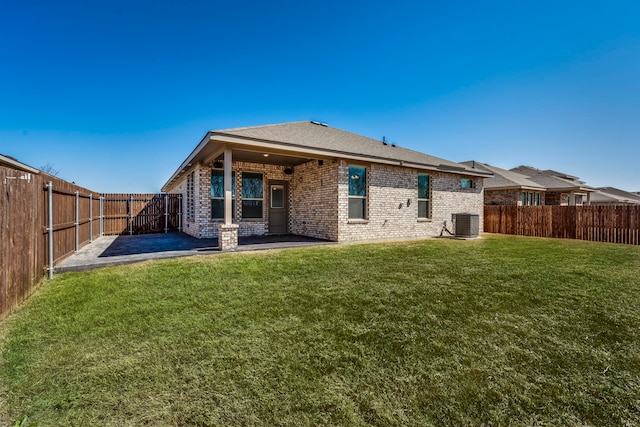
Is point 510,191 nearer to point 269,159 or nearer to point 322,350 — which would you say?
point 269,159

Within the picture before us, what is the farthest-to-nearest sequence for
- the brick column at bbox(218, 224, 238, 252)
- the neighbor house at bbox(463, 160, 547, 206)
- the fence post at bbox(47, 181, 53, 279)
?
the neighbor house at bbox(463, 160, 547, 206)
the brick column at bbox(218, 224, 238, 252)
the fence post at bbox(47, 181, 53, 279)

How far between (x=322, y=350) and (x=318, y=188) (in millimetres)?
8014

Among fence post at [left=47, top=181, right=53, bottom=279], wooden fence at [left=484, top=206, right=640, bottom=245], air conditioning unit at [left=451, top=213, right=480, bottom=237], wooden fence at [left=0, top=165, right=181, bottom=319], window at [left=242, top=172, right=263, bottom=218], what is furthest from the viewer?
air conditioning unit at [left=451, top=213, right=480, bottom=237]

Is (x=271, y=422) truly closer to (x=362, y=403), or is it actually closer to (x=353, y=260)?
(x=362, y=403)

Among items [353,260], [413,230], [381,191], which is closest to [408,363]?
A: [353,260]

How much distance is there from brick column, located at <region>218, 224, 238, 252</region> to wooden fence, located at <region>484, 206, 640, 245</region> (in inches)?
557

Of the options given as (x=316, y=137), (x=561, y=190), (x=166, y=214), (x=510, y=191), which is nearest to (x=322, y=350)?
(x=316, y=137)

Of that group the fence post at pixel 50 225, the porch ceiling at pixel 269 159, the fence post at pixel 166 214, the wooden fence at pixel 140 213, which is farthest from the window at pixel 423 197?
the fence post at pixel 166 214

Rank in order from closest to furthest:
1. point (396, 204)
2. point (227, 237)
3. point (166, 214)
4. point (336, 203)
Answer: point (227, 237), point (336, 203), point (396, 204), point (166, 214)

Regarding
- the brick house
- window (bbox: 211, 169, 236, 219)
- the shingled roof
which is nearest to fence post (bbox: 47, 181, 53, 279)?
the shingled roof

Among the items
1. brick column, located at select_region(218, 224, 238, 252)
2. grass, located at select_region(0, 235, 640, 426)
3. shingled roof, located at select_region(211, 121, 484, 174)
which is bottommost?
grass, located at select_region(0, 235, 640, 426)

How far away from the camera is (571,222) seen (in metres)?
12.7

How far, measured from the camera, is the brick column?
24.4ft

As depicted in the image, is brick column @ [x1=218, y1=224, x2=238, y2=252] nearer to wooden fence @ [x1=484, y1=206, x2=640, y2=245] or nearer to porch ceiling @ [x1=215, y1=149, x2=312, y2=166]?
porch ceiling @ [x1=215, y1=149, x2=312, y2=166]
